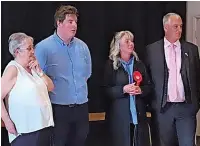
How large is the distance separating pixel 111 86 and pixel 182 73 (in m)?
0.54

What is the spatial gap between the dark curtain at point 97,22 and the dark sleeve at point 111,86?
974 mm

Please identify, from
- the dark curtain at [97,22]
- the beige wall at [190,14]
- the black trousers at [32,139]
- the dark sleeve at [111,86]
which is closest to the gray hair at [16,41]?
the black trousers at [32,139]

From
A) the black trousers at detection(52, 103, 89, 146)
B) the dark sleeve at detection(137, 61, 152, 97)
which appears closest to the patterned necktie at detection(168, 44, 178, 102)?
the dark sleeve at detection(137, 61, 152, 97)

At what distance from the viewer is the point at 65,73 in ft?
9.54

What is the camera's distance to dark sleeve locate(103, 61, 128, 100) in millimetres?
3156

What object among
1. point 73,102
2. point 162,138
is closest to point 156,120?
point 162,138

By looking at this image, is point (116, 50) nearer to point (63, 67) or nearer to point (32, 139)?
point (63, 67)

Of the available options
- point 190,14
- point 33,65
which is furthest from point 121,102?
point 190,14

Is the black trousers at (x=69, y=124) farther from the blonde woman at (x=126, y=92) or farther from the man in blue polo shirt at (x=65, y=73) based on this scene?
the blonde woman at (x=126, y=92)

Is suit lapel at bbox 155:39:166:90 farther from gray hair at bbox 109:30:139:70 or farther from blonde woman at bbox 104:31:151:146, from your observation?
gray hair at bbox 109:30:139:70

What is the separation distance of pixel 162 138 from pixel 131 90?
452mm

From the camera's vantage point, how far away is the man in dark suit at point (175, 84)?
10.2 feet

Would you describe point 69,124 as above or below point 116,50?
below

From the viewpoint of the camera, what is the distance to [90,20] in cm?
451
